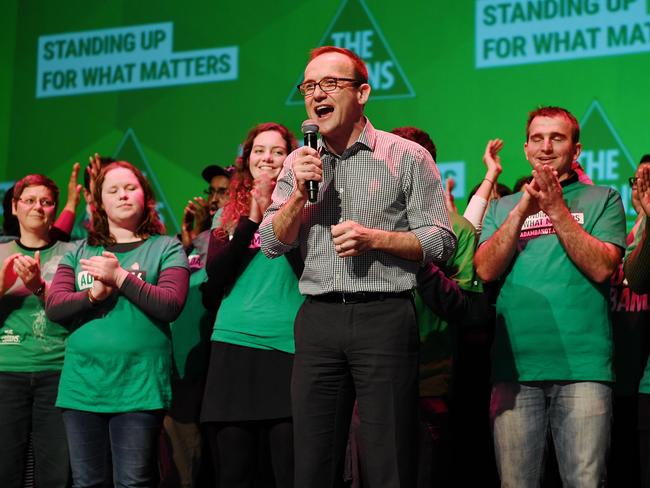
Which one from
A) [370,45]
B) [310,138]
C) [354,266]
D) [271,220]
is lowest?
[354,266]

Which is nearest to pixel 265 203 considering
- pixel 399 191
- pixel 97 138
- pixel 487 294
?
pixel 399 191

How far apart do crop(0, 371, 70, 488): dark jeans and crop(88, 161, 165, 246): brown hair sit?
677mm

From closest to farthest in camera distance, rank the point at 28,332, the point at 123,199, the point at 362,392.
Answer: the point at 362,392
the point at 123,199
the point at 28,332

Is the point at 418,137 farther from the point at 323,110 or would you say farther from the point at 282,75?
the point at 282,75

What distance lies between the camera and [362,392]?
8.59ft

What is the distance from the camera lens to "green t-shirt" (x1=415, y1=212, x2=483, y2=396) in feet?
12.0

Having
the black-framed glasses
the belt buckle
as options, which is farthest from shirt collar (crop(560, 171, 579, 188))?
the belt buckle

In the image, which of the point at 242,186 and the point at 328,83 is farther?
the point at 242,186

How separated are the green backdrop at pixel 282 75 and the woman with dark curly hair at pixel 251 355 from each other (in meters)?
2.01

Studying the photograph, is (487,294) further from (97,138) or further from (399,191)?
(97,138)

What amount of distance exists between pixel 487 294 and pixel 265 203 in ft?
3.52

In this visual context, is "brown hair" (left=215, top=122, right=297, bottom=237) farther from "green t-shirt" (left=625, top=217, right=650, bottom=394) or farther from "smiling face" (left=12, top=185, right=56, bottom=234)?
"green t-shirt" (left=625, top=217, right=650, bottom=394)

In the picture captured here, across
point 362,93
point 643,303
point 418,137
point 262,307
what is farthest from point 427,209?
point 643,303

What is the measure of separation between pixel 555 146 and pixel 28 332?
2.42 metres
